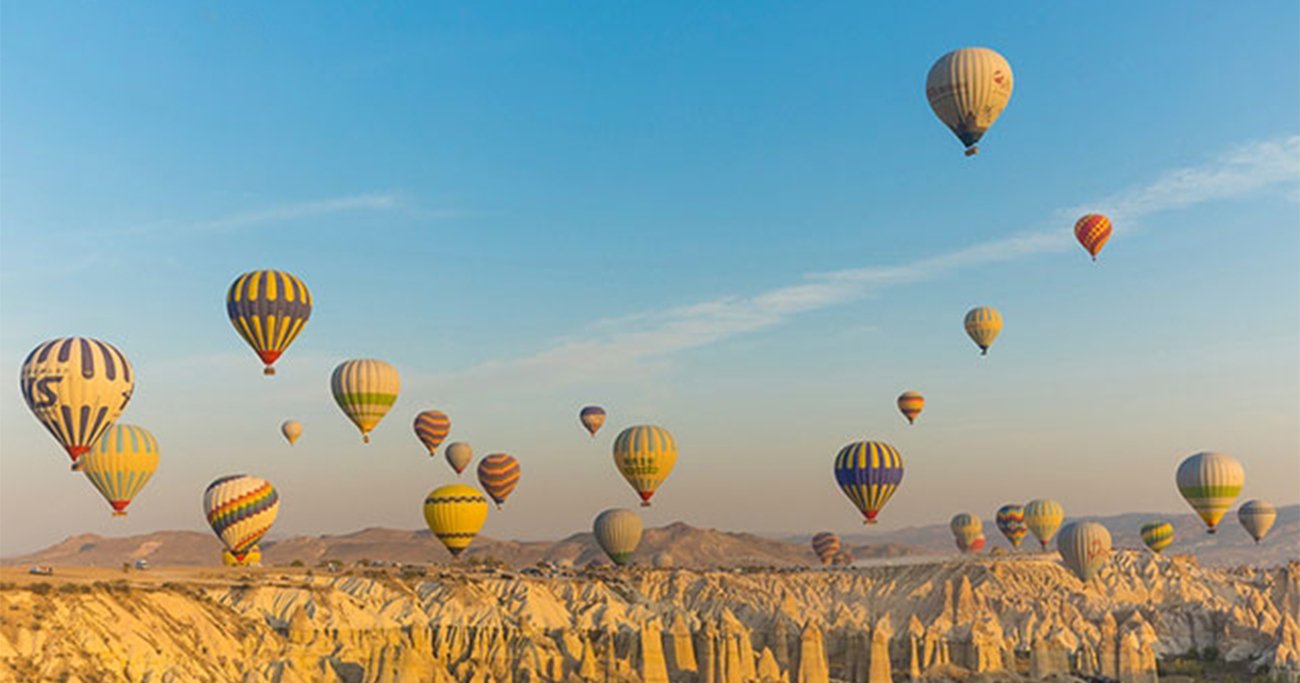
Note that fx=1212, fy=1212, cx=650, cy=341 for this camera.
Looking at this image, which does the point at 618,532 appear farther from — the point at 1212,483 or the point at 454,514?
the point at 1212,483

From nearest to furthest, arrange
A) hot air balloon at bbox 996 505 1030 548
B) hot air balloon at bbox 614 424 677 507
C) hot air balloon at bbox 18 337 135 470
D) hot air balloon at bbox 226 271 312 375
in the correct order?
hot air balloon at bbox 18 337 135 470 < hot air balloon at bbox 226 271 312 375 < hot air balloon at bbox 614 424 677 507 < hot air balloon at bbox 996 505 1030 548

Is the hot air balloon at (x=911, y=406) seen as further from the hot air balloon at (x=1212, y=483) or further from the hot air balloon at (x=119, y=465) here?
the hot air balloon at (x=119, y=465)

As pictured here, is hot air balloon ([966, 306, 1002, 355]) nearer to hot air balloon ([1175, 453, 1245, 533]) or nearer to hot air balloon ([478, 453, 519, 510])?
hot air balloon ([1175, 453, 1245, 533])

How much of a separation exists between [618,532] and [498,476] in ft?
47.9

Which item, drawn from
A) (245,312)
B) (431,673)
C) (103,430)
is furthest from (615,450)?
(103,430)

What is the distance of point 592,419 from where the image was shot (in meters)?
160

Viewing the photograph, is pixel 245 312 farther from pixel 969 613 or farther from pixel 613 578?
pixel 969 613

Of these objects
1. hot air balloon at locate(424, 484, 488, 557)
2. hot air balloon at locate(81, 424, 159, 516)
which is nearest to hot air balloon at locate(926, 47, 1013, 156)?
hot air balloon at locate(424, 484, 488, 557)

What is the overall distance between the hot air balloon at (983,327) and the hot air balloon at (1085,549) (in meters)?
24.0

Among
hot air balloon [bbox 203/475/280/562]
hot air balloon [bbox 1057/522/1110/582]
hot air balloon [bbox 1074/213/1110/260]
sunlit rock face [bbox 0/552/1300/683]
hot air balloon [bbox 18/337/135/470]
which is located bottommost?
sunlit rock face [bbox 0/552/1300/683]

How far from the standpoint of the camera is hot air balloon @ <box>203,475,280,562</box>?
324 ft

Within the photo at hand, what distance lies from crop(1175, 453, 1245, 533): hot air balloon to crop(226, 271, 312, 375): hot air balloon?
3190 inches

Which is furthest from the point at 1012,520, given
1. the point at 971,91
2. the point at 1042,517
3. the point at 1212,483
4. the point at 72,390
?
the point at 72,390

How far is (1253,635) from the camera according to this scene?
139625 millimetres
